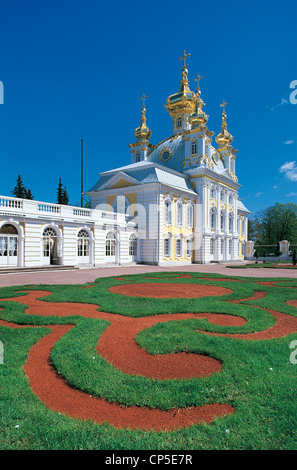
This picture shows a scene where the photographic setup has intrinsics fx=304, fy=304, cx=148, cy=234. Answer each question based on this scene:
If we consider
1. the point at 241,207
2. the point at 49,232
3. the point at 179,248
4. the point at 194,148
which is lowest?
the point at 179,248

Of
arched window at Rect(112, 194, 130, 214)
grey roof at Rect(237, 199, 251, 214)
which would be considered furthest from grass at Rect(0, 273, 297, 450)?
grey roof at Rect(237, 199, 251, 214)

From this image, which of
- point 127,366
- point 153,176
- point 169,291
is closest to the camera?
point 127,366

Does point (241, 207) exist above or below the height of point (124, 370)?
above

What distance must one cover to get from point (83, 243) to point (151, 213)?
8057mm

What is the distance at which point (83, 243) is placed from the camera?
76.6 ft

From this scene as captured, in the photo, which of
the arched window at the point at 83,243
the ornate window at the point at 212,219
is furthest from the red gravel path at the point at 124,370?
the ornate window at the point at 212,219

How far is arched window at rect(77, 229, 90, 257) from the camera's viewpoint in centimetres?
2308

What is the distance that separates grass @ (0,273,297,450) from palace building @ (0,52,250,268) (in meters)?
14.3

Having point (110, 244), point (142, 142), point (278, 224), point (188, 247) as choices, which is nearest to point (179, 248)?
point (188, 247)

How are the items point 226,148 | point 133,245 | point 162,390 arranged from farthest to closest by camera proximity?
point 226,148 < point 133,245 < point 162,390

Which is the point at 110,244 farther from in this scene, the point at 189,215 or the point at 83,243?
the point at 189,215

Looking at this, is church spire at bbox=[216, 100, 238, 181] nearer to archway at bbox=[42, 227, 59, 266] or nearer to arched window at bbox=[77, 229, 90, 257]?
arched window at bbox=[77, 229, 90, 257]
